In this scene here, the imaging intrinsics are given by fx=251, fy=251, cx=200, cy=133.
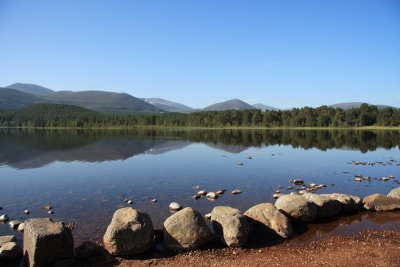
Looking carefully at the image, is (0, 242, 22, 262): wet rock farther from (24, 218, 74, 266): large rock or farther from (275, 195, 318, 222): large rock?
(275, 195, 318, 222): large rock

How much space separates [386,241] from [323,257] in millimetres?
4544

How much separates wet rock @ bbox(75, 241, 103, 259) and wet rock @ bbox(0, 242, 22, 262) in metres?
2.98

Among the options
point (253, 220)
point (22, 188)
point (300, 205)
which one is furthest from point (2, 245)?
point (300, 205)

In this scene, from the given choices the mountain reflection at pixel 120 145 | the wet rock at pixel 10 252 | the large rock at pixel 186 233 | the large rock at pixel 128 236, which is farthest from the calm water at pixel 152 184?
the mountain reflection at pixel 120 145

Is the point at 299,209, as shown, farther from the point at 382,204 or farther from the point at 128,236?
the point at 128,236

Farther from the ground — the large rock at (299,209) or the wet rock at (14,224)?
the large rock at (299,209)

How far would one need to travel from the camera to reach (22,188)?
2666 cm

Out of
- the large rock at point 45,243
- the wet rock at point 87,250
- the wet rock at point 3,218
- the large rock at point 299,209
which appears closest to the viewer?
the large rock at point 45,243

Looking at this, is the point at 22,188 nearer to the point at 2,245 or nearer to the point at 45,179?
the point at 45,179

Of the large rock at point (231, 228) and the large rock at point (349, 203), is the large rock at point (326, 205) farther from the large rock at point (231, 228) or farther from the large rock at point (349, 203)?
the large rock at point (231, 228)

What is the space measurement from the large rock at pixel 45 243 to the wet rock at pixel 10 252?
72 centimetres

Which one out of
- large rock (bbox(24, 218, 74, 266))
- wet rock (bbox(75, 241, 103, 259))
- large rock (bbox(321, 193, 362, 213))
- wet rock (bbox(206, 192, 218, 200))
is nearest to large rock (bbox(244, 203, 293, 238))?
large rock (bbox(321, 193, 362, 213))

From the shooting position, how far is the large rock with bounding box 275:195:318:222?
16.8m

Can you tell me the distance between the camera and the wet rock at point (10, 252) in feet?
41.2
